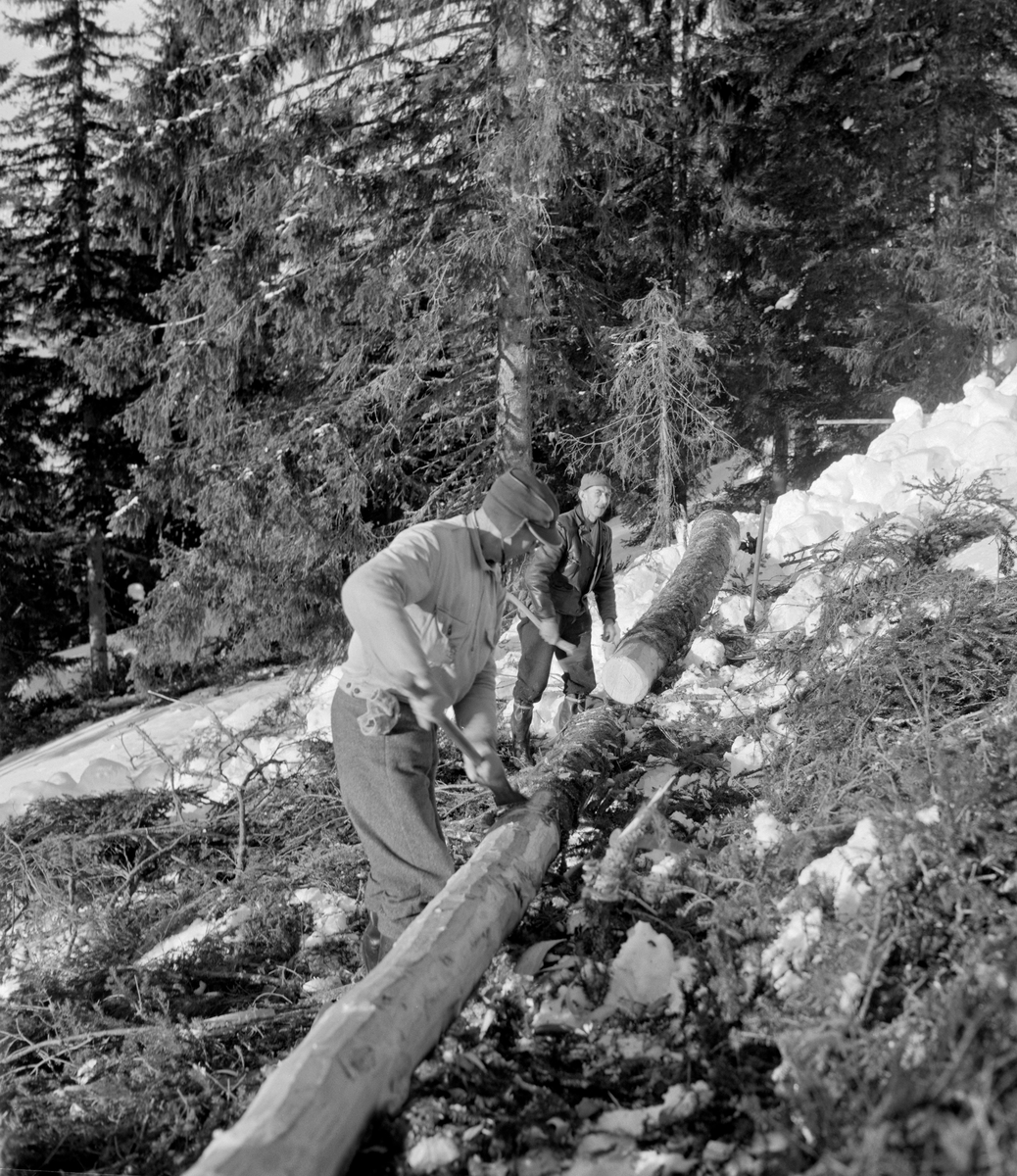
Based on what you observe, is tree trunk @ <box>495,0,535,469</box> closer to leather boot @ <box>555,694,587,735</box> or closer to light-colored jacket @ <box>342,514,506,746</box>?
leather boot @ <box>555,694,587,735</box>

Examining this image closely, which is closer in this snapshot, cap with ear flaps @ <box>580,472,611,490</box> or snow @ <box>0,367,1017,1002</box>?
snow @ <box>0,367,1017,1002</box>

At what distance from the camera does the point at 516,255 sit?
8914 millimetres

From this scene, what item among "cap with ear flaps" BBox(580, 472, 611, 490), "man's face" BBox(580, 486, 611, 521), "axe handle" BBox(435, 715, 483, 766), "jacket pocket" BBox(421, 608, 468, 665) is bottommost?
"axe handle" BBox(435, 715, 483, 766)

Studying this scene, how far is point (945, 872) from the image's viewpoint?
2.97 meters

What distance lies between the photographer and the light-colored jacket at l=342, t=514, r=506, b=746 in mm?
3297

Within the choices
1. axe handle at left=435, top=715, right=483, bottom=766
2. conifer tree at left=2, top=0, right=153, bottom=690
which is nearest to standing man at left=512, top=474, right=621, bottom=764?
axe handle at left=435, top=715, right=483, bottom=766

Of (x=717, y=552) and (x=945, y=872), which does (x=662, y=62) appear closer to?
(x=717, y=552)

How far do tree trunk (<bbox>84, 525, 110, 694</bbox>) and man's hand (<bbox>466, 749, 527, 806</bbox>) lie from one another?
13.9 metres

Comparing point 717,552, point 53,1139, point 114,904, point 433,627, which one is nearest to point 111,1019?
point 53,1139

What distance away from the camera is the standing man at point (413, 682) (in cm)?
345

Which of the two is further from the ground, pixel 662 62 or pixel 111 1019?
pixel 662 62

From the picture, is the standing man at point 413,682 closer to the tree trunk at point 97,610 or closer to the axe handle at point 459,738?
the axe handle at point 459,738

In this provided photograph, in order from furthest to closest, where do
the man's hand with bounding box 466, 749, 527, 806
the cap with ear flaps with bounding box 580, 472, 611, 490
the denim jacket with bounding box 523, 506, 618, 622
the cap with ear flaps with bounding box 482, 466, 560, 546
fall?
the cap with ear flaps with bounding box 580, 472, 611, 490 → the denim jacket with bounding box 523, 506, 618, 622 → the man's hand with bounding box 466, 749, 527, 806 → the cap with ear flaps with bounding box 482, 466, 560, 546

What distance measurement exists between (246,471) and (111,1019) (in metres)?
7.38
